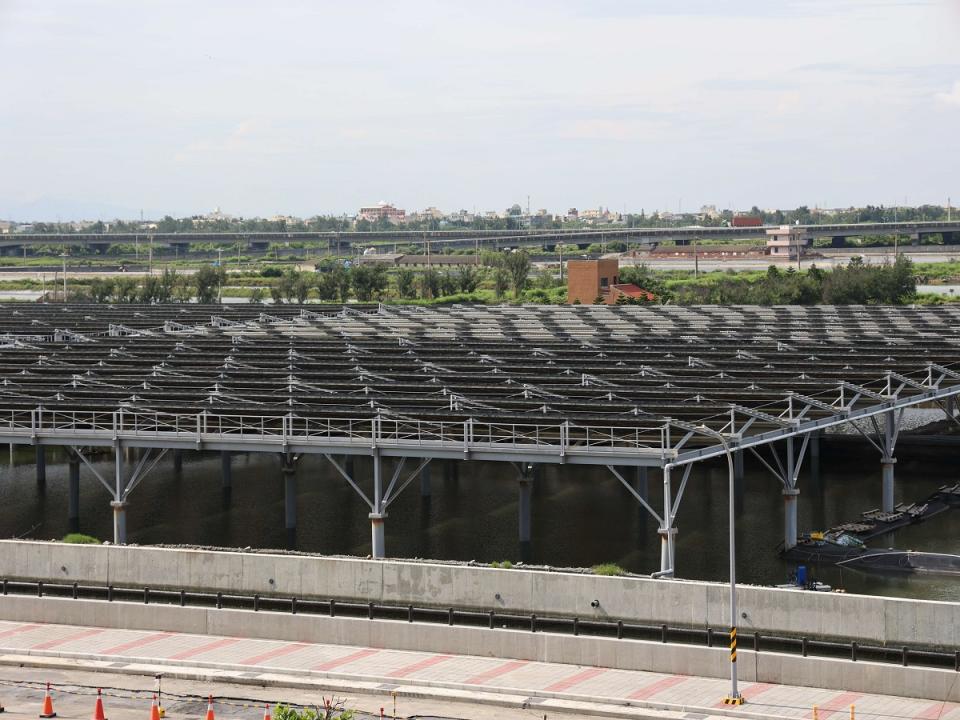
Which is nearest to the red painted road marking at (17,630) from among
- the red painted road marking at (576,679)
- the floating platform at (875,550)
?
the red painted road marking at (576,679)

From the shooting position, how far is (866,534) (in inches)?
2152

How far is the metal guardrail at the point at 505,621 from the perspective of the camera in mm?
32469

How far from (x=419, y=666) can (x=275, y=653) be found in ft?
12.9

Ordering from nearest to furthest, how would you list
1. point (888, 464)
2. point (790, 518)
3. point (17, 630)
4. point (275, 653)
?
point (275, 653), point (17, 630), point (790, 518), point (888, 464)

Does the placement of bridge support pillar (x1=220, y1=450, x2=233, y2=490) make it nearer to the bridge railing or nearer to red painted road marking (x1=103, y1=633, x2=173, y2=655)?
the bridge railing

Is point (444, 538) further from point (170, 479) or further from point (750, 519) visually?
point (170, 479)

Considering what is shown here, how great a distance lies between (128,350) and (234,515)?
18.4 m

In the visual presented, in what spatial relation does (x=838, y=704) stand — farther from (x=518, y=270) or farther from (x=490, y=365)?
(x=518, y=270)

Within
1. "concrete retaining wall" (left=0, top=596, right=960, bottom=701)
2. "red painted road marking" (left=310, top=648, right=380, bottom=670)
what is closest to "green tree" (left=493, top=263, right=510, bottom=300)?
"concrete retaining wall" (left=0, top=596, right=960, bottom=701)

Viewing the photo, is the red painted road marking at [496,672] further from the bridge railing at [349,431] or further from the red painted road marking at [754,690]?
the bridge railing at [349,431]

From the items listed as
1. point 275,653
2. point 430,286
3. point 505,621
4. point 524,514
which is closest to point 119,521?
point 524,514

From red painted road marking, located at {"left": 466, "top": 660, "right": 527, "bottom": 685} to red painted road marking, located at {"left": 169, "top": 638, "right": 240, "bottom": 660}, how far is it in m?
7.29

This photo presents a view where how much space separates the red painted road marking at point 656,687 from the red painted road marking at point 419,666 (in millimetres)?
5363

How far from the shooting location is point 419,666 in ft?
113
